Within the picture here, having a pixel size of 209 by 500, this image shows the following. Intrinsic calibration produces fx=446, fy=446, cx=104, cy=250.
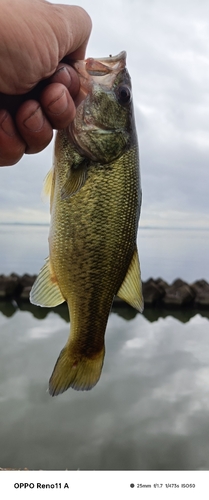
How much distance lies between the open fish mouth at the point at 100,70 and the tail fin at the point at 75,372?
2.54 feet

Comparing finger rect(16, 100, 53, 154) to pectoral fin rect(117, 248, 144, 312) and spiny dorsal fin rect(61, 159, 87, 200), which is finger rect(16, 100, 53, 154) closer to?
spiny dorsal fin rect(61, 159, 87, 200)

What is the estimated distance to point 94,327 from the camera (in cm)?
141

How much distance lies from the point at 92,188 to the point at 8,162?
0.87 ft

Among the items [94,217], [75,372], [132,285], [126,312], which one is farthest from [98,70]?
[126,312]

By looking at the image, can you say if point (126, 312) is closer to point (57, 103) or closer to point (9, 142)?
point (9, 142)

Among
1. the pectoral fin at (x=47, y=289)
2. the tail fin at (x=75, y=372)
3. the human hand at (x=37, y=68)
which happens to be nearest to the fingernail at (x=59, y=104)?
the human hand at (x=37, y=68)

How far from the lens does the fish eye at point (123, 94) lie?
136 centimetres

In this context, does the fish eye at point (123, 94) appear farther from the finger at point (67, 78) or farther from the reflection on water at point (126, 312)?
the reflection on water at point (126, 312)

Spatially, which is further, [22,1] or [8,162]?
[8,162]

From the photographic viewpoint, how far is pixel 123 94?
136cm

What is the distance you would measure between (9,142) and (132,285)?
0.54 metres
